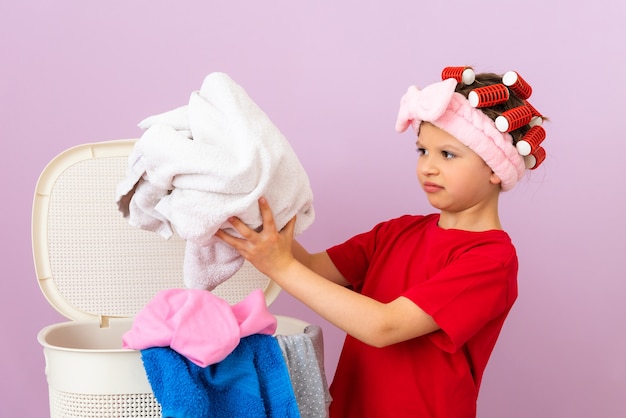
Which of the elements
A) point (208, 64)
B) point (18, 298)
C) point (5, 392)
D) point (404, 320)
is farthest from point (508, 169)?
point (5, 392)

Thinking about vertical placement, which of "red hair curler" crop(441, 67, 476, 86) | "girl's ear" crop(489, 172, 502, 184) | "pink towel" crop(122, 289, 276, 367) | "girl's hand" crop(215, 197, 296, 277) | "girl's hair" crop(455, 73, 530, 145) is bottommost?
"pink towel" crop(122, 289, 276, 367)

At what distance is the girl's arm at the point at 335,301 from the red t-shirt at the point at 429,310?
32mm

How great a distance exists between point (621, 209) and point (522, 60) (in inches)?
15.8

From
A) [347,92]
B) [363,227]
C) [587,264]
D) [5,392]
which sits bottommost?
[5,392]

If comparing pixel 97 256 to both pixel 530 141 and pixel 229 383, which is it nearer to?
pixel 229 383

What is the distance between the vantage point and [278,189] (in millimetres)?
1076

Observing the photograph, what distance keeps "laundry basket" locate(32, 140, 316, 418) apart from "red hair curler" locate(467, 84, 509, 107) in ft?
1.57

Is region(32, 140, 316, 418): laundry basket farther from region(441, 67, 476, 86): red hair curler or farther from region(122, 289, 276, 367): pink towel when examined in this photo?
region(441, 67, 476, 86): red hair curler

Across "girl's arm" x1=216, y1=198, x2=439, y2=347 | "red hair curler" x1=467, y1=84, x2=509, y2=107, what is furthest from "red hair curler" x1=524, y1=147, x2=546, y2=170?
"girl's arm" x1=216, y1=198, x2=439, y2=347

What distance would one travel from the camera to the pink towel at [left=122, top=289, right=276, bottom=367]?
1.01 m

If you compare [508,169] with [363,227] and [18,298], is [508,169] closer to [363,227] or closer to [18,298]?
[363,227]

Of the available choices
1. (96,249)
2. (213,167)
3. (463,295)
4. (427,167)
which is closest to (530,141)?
(427,167)

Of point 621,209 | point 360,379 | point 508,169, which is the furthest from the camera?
point 621,209

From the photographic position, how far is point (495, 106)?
121 cm
